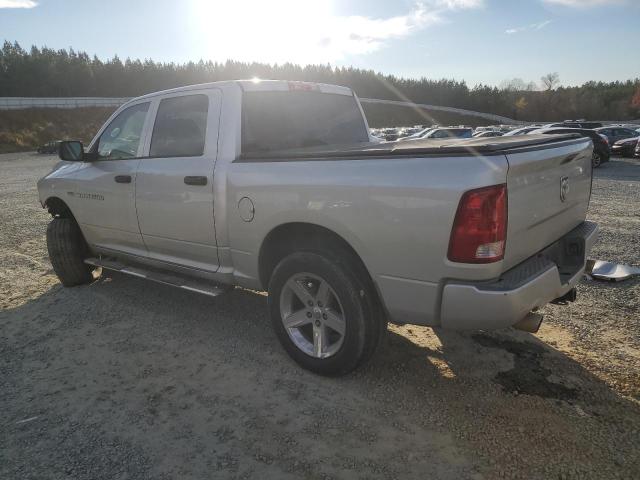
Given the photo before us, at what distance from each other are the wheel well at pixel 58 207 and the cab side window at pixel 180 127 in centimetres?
182

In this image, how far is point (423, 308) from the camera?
261cm

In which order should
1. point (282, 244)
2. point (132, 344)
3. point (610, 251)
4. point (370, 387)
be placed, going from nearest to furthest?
point (370, 387)
point (282, 244)
point (132, 344)
point (610, 251)

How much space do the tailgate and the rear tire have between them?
4469 millimetres

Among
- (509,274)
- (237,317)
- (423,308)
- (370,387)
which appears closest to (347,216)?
(423,308)

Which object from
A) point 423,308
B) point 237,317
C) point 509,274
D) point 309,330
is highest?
point 509,274

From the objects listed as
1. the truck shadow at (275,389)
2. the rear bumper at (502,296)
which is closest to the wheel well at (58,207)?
the truck shadow at (275,389)

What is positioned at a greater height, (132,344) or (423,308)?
(423,308)

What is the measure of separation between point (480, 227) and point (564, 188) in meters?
0.98

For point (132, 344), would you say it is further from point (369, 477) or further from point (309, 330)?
point (369, 477)

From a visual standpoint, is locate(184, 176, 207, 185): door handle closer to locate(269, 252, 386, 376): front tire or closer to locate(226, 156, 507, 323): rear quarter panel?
locate(226, 156, 507, 323): rear quarter panel

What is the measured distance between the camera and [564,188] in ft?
9.59

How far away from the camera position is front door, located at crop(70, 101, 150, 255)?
4211 millimetres

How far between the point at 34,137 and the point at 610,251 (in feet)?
171

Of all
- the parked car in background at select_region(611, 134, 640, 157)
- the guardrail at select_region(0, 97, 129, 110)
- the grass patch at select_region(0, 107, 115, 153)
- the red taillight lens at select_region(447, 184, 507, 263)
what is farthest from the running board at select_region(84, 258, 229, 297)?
the guardrail at select_region(0, 97, 129, 110)
